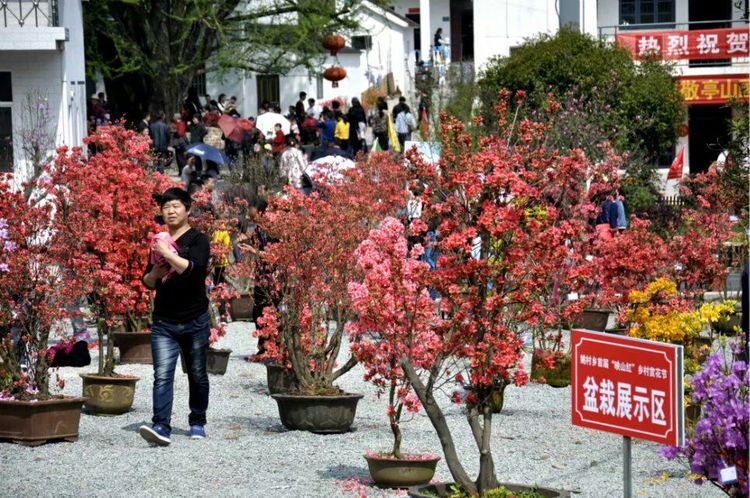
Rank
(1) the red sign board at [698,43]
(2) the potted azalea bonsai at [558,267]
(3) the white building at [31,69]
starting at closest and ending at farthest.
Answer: (2) the potted azalea bonsai at [558,267]
(3) the white building at [31,69]
(1) the red sign board at [698,43]

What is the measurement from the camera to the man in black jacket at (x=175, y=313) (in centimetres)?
1081

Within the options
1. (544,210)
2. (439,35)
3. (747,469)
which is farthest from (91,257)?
(439,35)

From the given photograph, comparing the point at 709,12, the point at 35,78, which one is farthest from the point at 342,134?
the point at 709,12

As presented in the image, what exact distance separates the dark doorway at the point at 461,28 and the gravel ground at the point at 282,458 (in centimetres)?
4516

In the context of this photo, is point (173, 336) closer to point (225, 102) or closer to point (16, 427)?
point (16, 427)

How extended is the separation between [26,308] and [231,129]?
77.6ft

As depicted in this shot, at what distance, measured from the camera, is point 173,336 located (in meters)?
10.9

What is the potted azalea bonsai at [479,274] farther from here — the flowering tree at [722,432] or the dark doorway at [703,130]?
the dark doorway at [703,130]

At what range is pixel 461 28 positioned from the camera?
59.0m

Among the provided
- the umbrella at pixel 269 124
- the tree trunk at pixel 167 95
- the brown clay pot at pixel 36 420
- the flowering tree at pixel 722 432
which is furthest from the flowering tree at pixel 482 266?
the tree trunk at pixel 167 95

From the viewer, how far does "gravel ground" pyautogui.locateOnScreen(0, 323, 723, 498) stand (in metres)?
9.80

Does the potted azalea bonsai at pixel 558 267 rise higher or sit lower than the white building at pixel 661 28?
lower

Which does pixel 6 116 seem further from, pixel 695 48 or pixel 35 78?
pixel 695 48

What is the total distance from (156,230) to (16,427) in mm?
4391
